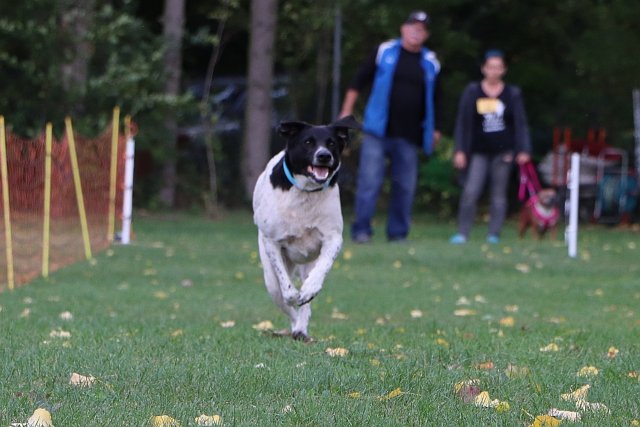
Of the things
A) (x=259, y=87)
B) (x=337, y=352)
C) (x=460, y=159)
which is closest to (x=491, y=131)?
(x=460, y=159)

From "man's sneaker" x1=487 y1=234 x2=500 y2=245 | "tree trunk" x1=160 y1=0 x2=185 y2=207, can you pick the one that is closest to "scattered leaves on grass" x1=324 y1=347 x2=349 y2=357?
"man's sneaker" x1=487 y1=234 x2=500 y2=245

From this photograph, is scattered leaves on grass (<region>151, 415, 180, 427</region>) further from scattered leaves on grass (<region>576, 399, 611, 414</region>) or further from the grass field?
scattered leaves on grass (<region>576, 399, 611, 414</region>)

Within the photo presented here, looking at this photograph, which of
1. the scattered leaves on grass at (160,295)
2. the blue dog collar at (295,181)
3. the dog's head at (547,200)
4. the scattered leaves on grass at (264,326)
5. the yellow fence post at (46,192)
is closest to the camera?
the blue dog collar at (295,181)

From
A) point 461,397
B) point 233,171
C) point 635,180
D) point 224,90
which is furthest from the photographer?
point 224,90

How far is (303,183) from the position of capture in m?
7.42

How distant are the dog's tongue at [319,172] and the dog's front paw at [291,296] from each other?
0.64m

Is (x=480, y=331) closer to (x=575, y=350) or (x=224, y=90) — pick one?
(x=575, y=350)

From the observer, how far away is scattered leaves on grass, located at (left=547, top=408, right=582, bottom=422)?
4.61 metres

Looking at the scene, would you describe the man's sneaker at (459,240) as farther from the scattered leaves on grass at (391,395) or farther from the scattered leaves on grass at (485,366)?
the scattered leaves on grass at (391,395)

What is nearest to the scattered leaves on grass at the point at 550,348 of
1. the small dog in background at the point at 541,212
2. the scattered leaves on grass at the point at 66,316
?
the scattered leaves on grass at the point at 66,316

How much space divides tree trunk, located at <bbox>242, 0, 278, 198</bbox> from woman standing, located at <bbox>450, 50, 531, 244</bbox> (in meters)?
8.73

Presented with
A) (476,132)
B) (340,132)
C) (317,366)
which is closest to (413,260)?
(476,132)

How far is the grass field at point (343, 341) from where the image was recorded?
482 centimetres

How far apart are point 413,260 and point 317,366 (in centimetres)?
773
